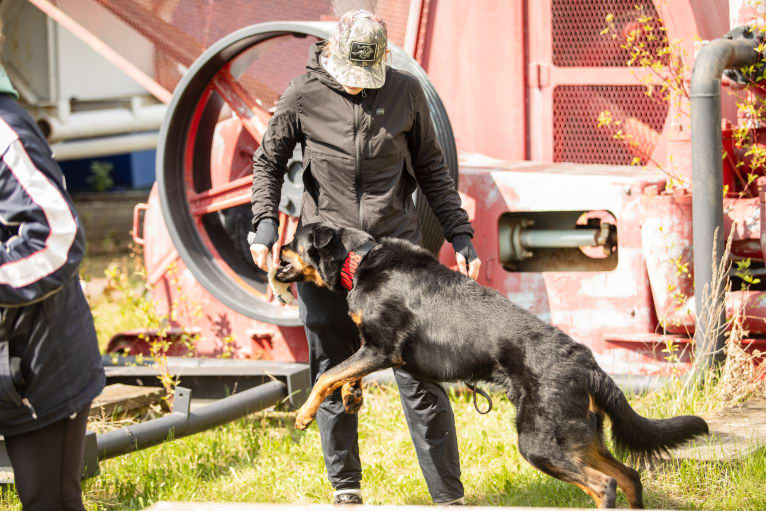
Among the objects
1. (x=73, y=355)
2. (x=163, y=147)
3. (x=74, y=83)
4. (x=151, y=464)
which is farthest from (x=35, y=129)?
(x=74, y=83)

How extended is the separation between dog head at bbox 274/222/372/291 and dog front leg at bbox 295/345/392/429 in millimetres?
316

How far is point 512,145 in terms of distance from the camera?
539 centimetres

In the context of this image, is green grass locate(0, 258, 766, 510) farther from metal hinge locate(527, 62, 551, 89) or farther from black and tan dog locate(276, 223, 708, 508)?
metal hinge locate(527, 62, 551, 89)

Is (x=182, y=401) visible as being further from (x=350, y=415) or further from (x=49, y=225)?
(x=49, y=225)

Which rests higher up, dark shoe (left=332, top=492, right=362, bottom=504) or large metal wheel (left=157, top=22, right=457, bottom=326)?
large metal wheel (left=157, top=22, right=457, bottom=326)

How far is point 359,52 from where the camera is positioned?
3.55m

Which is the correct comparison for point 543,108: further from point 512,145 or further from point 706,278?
point 706,278

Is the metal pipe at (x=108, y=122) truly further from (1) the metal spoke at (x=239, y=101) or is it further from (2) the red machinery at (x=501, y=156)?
(1) the metal spoke at (x=239, y=101)

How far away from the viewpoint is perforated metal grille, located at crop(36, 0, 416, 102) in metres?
5.77

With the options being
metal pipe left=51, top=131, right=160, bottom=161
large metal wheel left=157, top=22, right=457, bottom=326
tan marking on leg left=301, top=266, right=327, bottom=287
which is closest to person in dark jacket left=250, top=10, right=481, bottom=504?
tan marking on leg left=301, top=266, right=327, bottom=287

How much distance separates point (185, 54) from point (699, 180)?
3.08 meters

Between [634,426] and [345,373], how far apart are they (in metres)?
1.04

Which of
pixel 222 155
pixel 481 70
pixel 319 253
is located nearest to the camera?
pixel 319 253

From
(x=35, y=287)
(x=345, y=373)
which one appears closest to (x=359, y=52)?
(x=345, y=373)
